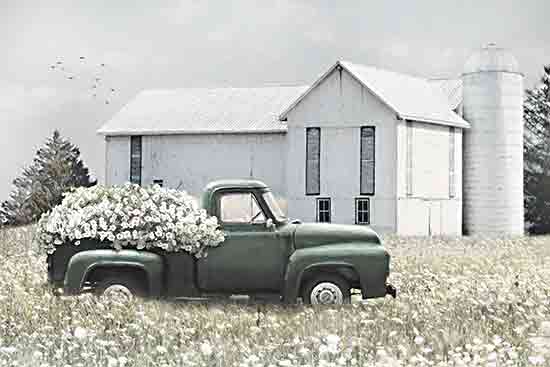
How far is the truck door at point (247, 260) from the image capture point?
Answer: 1454 cm

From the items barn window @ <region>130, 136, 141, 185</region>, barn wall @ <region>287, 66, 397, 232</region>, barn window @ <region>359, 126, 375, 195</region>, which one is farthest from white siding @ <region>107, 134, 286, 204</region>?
barn window @ <region>359, 126, 375, 195</region>

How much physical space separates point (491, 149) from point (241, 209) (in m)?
36.3

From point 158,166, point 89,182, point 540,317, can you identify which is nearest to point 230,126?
point 158,166

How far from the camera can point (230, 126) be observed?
4897 centimetres

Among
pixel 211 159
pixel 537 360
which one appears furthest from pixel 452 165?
pixel 537 360

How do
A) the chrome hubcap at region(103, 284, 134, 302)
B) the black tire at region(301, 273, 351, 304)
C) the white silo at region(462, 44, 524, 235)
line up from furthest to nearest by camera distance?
1. the white silo at region(462, 44, 524, 235)
2. the black tire at region(301, 273, 351, 304)
3. the chrome hubcap at region(103, 284, 134, 302)

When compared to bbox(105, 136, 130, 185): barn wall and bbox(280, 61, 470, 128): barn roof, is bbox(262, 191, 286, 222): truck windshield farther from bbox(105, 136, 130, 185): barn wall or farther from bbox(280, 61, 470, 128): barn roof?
bbox(105, 136, 130, 185): barn wall

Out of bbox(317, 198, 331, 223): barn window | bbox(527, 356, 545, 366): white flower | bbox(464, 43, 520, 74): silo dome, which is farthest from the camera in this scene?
bbox(464, 43, 520, 74): silo dome

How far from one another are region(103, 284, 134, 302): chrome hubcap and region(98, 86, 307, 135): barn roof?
110 ft

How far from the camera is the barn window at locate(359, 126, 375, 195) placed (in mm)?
44156

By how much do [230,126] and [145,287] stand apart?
3474 centimetres

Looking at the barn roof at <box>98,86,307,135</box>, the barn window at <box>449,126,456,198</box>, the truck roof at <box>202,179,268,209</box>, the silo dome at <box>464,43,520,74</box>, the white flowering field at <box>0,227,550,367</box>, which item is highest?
the silo dome at <box>464,43,520,74</box>

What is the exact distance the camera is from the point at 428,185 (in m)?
45.8

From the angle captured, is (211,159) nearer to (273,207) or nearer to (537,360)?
(273,207)
